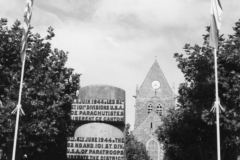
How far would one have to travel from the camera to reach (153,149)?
6750 cm

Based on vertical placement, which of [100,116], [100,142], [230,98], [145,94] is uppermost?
[145,94]

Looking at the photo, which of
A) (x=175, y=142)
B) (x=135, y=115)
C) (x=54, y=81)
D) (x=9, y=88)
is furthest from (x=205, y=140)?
(x=135, y=115)

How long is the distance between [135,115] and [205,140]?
165 feet

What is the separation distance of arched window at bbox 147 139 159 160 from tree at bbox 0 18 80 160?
1845 inches

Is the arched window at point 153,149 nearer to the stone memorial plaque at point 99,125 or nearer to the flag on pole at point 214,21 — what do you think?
the stone memorial plaque at point 99,125

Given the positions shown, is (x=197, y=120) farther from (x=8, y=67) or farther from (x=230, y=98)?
(x=8, y=67)

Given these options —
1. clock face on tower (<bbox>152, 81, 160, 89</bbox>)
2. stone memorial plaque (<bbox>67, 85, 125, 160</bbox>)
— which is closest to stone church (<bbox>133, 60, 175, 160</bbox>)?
clock face on tower (<bbox>152, 81, 160, 89</bbox>)

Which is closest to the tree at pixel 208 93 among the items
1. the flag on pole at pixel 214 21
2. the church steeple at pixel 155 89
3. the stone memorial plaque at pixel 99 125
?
the flag on pole at pixel 214 21

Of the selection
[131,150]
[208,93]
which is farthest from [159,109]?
[208,93]

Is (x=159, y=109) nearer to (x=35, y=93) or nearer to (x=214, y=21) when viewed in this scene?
(x=35, y=93)

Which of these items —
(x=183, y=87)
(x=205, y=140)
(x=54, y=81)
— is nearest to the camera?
(x=54, y=81)

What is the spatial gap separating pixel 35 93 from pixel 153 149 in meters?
51.4

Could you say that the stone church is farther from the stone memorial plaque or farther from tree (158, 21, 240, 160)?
the stone memorial plaque

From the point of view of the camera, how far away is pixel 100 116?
1582 centimetres
